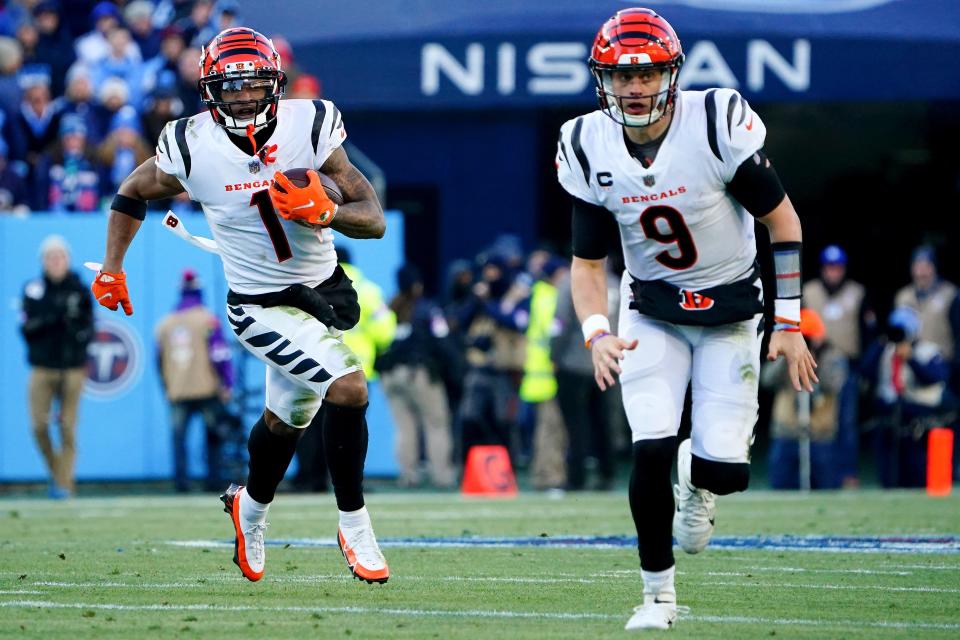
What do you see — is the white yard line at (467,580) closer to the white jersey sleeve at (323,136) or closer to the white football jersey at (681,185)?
the white football jersey at (681,185)

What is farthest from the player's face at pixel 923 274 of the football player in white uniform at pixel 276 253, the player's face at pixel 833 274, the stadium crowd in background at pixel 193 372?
the football player in white uniform at pixel 276 253

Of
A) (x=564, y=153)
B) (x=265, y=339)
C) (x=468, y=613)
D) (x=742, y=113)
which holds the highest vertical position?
(x=742, y=113)

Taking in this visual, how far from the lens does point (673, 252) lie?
5.40 meters

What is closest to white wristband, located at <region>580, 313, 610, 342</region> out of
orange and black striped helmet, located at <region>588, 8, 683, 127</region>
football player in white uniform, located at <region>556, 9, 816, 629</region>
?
football player in white uniform, located at <region>556, 9, 816, 629</region>

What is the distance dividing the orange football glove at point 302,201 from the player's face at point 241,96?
1.02 feet

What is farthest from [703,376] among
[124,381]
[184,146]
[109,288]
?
[124,381]

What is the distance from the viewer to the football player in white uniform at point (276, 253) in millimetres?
5906

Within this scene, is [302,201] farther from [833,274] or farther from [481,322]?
[833,274]

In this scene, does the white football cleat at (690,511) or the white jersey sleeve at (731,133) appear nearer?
the white jersey sleeve at (731,133)

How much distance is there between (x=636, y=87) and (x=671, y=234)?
1.56 ft

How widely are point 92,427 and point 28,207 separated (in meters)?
1.91

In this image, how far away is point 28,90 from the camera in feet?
47.3

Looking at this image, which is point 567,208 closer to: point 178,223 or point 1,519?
point 1,519

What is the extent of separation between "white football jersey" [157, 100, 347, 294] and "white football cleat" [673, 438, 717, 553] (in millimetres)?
1429
